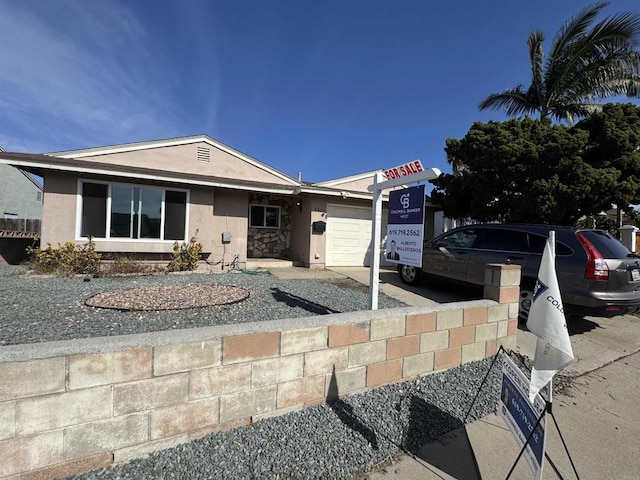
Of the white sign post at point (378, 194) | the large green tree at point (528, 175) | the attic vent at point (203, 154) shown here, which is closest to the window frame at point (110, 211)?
the attic vent at point (203, 154)

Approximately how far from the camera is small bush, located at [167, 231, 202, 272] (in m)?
8.25

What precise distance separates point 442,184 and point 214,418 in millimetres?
10643

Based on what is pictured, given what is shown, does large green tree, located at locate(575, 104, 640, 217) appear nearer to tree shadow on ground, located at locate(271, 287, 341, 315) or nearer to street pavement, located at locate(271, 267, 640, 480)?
street pavement, located at locate(271, 267, 640, 480)

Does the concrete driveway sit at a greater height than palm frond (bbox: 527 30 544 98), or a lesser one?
lesser

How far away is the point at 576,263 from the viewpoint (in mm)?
4418

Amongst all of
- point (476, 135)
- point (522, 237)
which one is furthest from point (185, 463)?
point (476, 135)

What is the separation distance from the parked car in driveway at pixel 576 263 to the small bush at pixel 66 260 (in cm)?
858

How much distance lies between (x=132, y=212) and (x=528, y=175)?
10840mm

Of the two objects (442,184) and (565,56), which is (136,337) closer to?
(442,184)

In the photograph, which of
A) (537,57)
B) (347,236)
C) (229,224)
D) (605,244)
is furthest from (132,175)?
(537,57)

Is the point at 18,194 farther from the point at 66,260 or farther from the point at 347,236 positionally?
the point at 347,236

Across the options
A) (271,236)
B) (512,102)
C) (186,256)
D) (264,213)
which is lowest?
(186,256)

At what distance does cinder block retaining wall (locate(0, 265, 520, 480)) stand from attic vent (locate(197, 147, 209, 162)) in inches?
348

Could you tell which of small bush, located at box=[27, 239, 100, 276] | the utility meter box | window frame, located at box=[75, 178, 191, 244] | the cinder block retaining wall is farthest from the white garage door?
the cinder block retaining wall
